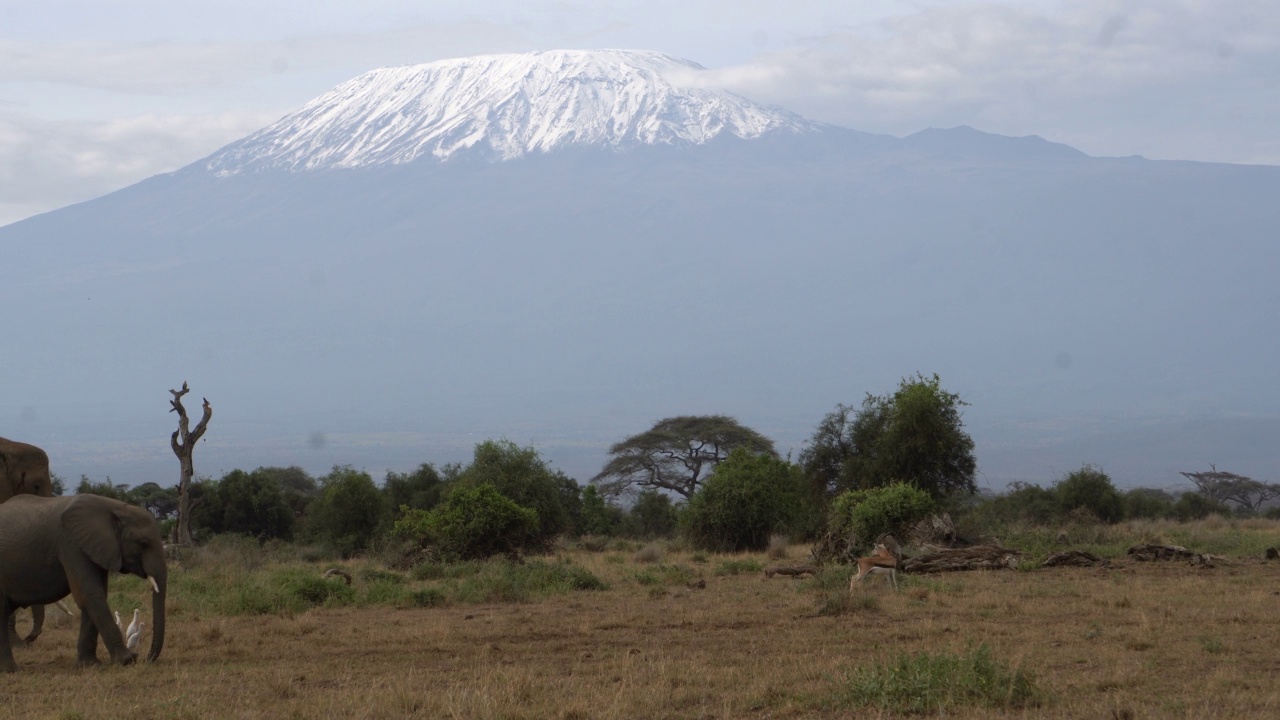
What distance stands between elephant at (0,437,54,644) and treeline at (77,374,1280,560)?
1422 centimetres

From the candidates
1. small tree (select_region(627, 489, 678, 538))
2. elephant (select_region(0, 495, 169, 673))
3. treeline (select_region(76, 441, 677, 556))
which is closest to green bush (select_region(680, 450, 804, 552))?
treeline (select_region(76, 441, 677, 556))

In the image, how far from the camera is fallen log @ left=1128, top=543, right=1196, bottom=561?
80.4 feet

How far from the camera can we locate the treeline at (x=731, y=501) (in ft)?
99.8

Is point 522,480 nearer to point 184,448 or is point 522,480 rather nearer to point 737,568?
point 184,448

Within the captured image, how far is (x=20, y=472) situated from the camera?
639 inches

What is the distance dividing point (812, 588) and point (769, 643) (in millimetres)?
5746

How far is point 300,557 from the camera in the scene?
34.7 meters

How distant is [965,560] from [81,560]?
53.7 feet

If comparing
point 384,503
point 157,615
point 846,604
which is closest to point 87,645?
point 157,615

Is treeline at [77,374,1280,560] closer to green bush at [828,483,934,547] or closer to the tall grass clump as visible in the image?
green bush at [828,483,934,547]

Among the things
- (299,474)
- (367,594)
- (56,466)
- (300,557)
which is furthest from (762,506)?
(56,466)

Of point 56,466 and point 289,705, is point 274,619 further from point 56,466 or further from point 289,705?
point 56,466

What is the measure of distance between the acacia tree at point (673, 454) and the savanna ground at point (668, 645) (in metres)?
38.4

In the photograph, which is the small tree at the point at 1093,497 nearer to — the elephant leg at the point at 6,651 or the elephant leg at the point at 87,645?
the elephant leg at the point at 87,645
